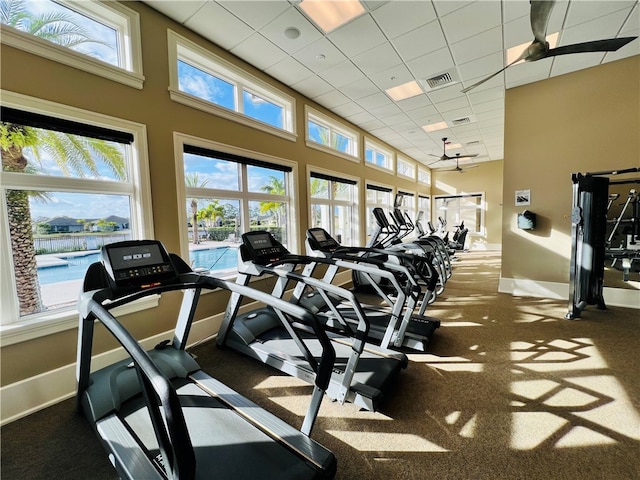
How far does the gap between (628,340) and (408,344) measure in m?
2.36

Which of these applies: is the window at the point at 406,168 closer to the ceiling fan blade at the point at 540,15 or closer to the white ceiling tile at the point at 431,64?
the white ceiling tile at the point at 431,64

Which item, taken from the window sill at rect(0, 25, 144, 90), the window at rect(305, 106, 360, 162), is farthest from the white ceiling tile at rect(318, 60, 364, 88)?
the window sill at rect(0, 25, 144, 90)

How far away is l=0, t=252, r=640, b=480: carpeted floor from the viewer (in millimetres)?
1505

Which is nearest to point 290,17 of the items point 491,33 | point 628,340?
point 491,33

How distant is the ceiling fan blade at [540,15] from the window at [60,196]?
3593 millimetres

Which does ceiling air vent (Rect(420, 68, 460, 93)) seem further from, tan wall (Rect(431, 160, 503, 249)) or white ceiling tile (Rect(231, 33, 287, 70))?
tan wall (Rect(431, 160, 503, 249))

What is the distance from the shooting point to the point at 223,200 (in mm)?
3543

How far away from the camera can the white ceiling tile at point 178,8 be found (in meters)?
2.63

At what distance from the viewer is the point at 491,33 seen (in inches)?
123

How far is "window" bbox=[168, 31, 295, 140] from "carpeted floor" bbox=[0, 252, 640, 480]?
285 cm

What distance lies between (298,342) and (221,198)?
A: 235 centimetres

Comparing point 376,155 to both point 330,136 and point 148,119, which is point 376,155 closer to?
point 330,136

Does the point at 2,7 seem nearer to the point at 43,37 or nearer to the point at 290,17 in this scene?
the point at 43,37

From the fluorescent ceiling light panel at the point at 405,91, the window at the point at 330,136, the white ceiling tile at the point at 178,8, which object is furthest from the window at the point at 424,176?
the white ceiling tile at the point at 178,8
